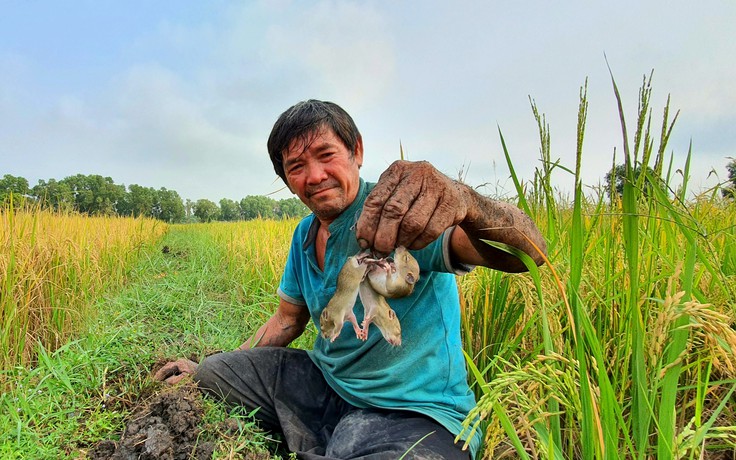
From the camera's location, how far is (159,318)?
3668 millimetres

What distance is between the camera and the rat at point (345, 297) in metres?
1.07

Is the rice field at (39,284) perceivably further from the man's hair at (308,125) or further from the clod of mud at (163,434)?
the man's hair at (308,125)

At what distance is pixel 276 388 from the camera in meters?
2.08

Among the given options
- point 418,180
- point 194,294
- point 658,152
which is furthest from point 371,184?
point 194,294

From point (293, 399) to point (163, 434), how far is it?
65 centimetres

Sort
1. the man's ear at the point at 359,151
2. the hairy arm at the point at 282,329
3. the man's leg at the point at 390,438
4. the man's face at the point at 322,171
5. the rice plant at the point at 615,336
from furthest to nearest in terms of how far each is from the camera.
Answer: the hairy arm at the point at 282,329 < the man's ear at the point at 359,151 < the man's face at the point at 322,171 < the man's leg at the point at 390,438 < the rice plant at the point at 615,336

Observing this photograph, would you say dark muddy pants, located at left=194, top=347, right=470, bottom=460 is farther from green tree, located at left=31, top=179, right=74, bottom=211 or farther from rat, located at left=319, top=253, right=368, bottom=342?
green tree, located at left=31, top=179, right=74, bottom=211

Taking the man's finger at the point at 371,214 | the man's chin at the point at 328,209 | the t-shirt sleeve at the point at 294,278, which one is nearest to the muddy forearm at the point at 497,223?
the man's finger at the point at 371,214

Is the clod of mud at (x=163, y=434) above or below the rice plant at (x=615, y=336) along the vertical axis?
below

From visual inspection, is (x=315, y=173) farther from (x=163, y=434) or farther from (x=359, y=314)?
(x=163, y=434)

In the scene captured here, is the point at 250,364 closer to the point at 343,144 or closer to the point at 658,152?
the point at 343,144

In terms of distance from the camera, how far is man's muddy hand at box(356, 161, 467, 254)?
1031 mm

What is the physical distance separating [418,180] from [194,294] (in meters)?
4.18

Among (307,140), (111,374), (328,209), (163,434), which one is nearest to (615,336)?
(328,209)
